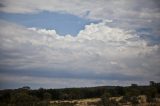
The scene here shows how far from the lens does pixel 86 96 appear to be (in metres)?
67.7

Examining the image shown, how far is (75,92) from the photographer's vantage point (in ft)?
230

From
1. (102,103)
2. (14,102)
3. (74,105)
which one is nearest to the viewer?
(14,102)

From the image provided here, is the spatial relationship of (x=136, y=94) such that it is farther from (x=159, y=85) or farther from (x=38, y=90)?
(x=38, y=90)

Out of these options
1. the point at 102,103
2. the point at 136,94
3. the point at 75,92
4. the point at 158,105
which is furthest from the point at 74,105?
the point at 75,92

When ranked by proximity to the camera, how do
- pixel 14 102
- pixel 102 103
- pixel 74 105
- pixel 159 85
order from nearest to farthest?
pixel 14 102 < pixel 102 103 < pixel 74 105 < pixel 159 85

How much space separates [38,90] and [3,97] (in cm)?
1074

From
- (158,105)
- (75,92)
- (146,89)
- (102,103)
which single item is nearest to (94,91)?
(75,92)

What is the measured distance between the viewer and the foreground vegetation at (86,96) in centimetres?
4416

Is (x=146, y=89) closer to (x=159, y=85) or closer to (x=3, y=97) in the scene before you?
(x=159, y=85)

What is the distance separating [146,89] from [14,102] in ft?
66.4

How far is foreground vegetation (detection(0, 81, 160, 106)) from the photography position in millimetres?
44156

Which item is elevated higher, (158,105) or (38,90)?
(38,90)

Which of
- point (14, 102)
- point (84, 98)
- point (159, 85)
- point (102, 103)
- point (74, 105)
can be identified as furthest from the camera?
point (84, 98)

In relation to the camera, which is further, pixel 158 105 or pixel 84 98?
pixel 84 98
